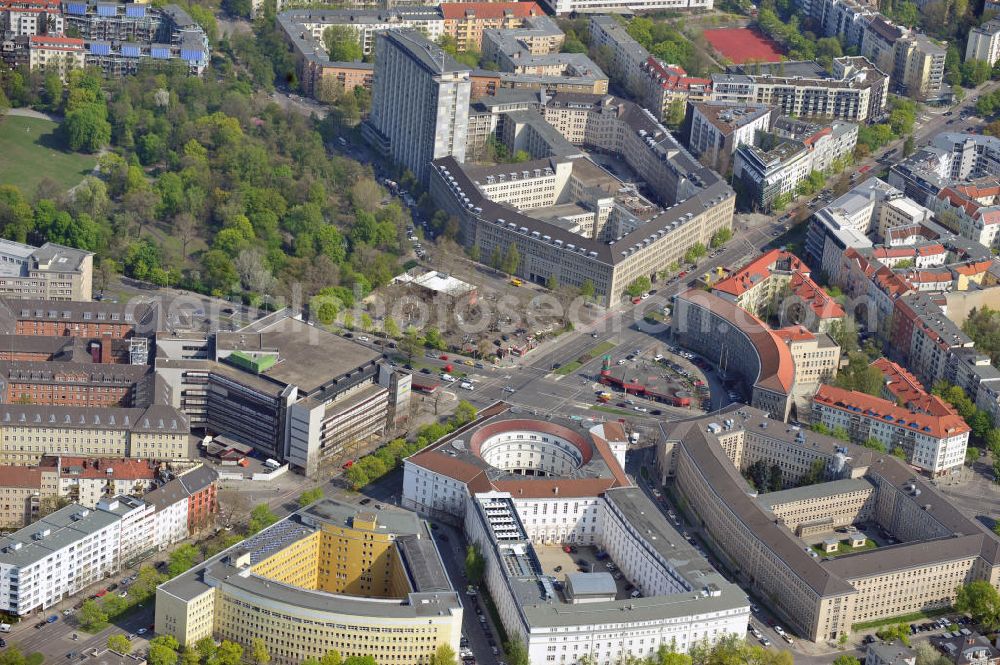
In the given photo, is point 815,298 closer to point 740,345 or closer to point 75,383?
point 740,345

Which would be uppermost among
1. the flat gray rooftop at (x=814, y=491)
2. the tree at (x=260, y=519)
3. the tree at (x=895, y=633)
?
the flat gray rooftop at (x=814, y=491)

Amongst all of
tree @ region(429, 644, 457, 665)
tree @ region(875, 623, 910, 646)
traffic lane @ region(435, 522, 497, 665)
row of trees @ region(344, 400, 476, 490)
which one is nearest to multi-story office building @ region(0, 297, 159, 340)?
row of trees @ region(344, 400, 476, 490)

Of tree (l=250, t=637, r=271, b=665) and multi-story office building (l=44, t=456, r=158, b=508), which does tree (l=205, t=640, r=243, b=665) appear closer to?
tree (l=250, t=637, r=271, b=665)

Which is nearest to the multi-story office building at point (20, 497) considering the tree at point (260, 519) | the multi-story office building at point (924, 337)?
the tree at point (260, 519)

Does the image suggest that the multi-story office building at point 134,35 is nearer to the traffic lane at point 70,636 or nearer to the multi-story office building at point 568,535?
the multi-story office building at point 568,535

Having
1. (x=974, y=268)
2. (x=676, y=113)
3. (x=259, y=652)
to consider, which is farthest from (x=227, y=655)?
(x=676, y=113)

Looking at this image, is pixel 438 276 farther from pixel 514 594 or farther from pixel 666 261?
pixel 514 594
